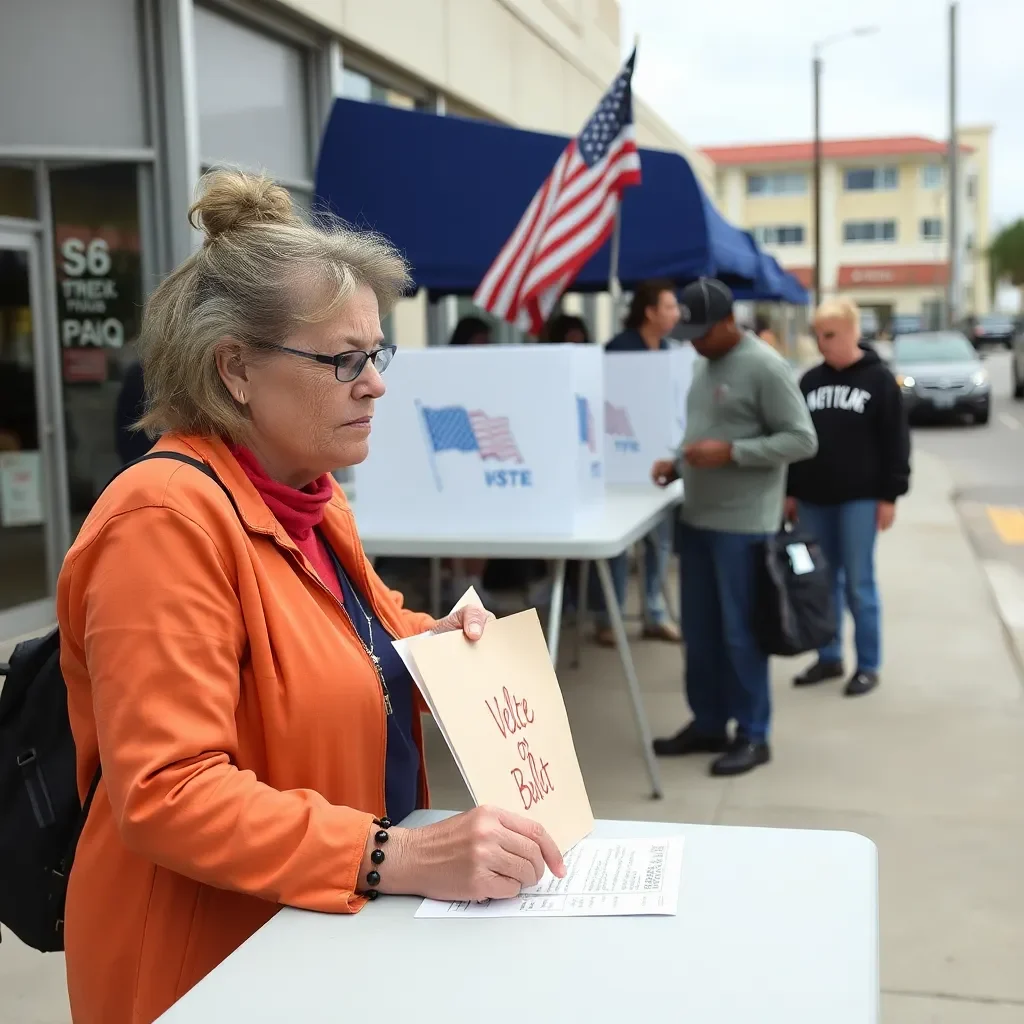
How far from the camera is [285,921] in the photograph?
1556mm

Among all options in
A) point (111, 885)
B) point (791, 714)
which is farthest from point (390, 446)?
point (111, 885)

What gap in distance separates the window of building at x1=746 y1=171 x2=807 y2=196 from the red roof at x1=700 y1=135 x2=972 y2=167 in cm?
104

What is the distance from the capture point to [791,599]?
5047 millimetres

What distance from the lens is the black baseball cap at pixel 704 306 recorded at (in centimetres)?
Answer: 493

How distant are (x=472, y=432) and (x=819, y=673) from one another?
306 centimetres

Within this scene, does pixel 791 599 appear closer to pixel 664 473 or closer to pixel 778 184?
pixel 664 473

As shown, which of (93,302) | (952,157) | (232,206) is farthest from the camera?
(952,157)

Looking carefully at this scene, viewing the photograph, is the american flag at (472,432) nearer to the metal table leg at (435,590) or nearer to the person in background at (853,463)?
the metal table leg at (435,590)

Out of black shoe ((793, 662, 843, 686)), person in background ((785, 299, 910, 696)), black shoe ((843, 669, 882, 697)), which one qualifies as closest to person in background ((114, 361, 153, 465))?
person in background ((785, 299, 910, 696))

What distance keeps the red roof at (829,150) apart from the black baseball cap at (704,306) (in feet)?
197

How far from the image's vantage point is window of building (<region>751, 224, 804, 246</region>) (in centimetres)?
6769

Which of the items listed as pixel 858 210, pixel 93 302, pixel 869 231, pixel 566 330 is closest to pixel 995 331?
pixel 869 231

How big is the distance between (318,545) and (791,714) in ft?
15.2

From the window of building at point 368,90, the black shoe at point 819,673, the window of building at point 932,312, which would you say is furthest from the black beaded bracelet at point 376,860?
the window of building at point 932,312
